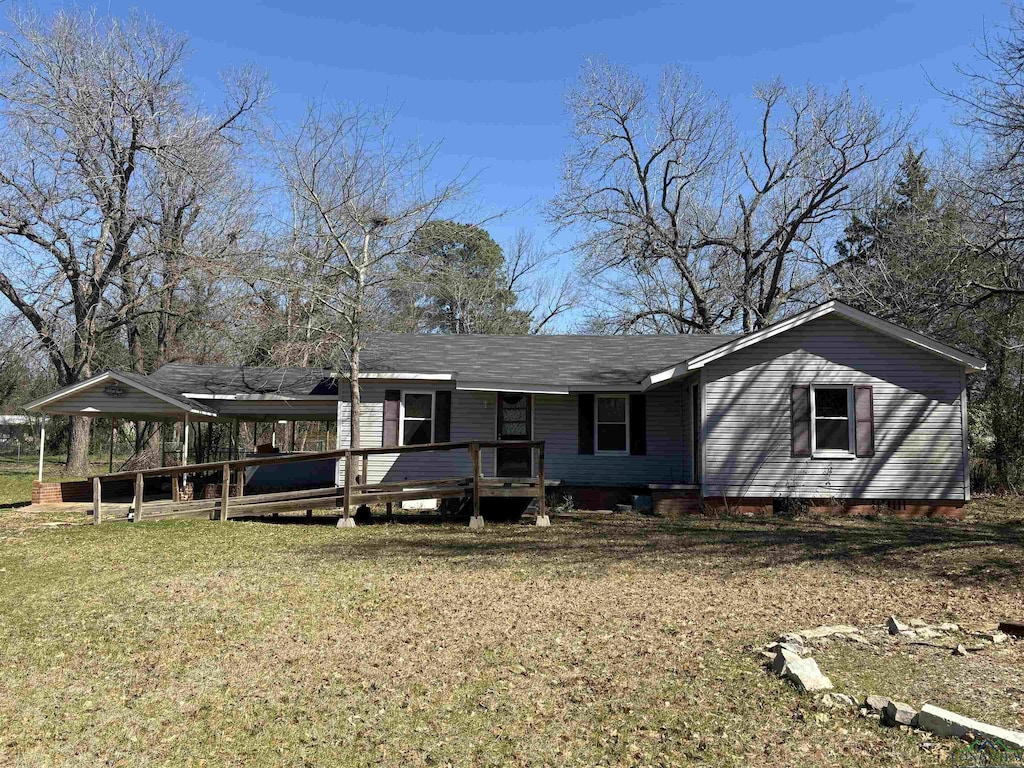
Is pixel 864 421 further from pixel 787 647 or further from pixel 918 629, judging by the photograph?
pixel 787 647

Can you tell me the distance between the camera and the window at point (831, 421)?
46.5 feet

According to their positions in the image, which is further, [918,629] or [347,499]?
[347,499]

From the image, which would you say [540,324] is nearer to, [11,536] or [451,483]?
[451,483]

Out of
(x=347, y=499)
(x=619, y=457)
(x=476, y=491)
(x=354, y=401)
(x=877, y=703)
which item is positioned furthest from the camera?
(x=619, y=457)

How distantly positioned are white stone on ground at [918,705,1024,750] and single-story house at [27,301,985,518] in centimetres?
1018

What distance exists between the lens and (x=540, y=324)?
3797 cm

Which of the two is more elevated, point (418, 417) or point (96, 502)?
point (418, 417)

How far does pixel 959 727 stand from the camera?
4.01 metres

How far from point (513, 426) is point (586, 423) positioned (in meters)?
1.61

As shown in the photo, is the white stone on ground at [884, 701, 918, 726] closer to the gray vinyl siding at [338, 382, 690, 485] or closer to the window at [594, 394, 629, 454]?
the gray vinyl siding at [338, 382, 690, 485]

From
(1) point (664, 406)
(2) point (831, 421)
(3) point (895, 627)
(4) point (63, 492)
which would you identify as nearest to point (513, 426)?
(1) point (664, 406)

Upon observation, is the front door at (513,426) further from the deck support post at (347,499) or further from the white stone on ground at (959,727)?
the white stone on ground at (959,727)

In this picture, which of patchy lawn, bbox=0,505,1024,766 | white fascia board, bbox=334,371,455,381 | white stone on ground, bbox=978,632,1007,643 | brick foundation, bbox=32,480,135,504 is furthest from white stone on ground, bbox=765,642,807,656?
brick foundation, bbox=32,480,135,504

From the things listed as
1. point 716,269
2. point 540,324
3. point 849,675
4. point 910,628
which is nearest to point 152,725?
point 849,675
